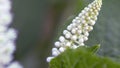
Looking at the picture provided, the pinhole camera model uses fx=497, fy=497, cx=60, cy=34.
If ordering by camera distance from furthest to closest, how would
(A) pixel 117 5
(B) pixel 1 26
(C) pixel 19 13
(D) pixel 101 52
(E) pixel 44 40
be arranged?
(E) pixel 44 40
(C) pixel 19 13
(A) pixel 117 5
(D) pixel 101 52
(B) pixel 1 26

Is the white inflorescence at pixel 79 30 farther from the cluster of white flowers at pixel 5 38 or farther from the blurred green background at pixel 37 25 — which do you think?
the blurred green background at pixel 37 25

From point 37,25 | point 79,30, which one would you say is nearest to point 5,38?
point 79,30

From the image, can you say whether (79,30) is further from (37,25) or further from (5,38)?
(37,25)

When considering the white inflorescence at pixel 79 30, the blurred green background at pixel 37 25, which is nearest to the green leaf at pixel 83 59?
the white inflorescence at pixel 79 30

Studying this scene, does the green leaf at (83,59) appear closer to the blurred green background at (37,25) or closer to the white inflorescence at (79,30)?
the white inflorescence at (79,30)

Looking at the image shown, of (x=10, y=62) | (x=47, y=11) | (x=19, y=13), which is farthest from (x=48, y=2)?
(x=10, y=62)

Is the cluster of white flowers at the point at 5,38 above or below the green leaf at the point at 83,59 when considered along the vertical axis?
above

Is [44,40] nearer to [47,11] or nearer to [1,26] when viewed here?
[47,11]

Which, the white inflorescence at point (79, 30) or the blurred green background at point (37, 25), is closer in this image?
the white inflorescence at point (79, 30)

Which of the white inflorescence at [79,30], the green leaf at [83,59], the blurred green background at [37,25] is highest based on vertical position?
the blurred green background at [37,25]
